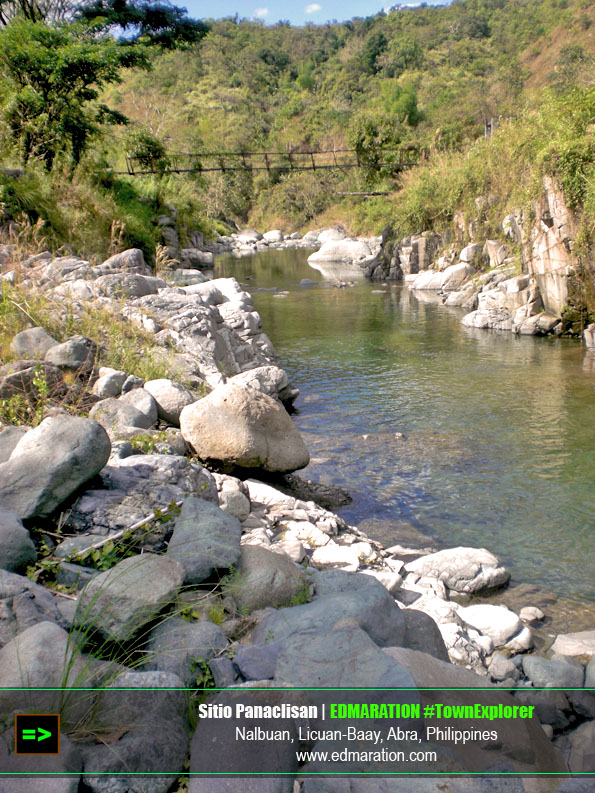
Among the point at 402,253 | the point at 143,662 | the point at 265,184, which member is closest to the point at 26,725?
the point at 143,662

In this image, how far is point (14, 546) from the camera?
A: 272cm

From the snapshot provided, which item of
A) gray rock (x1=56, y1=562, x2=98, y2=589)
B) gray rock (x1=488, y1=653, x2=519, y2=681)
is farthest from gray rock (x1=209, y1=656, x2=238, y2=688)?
gray rock (x1=488, y1=653, x2=519, y2=681)

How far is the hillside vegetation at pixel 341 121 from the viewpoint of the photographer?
1317 cm

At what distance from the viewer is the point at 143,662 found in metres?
2.36

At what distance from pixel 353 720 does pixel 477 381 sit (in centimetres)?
820

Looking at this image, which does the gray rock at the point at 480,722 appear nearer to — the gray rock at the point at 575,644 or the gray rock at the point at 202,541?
the gray rock at the point at 202,541

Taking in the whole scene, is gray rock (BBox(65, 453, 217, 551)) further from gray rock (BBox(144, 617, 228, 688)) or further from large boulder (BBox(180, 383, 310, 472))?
large boulder (BBox(180, 383, 310, 472))

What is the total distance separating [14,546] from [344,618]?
4.69ft

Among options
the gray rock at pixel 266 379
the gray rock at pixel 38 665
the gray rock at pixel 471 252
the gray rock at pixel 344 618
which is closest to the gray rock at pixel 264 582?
the gray rock at pixel 344 618

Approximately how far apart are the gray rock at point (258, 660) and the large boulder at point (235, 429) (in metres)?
2.65

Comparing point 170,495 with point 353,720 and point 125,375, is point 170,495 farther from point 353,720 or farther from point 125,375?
point 125,375

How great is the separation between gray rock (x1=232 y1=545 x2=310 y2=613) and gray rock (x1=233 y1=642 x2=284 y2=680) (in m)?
0.42

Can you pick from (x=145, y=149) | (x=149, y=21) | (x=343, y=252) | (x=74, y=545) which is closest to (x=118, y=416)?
(x=74, y=545)

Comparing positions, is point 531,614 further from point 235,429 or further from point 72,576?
point 72,576
